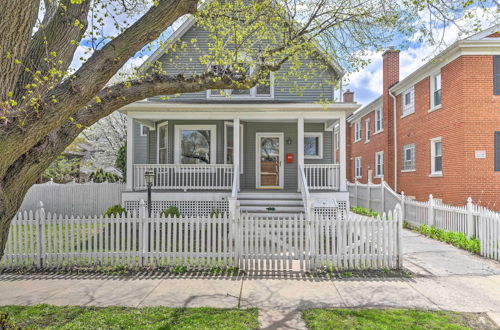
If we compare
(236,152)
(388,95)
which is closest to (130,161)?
(236,152)

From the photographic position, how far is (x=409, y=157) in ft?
54.0

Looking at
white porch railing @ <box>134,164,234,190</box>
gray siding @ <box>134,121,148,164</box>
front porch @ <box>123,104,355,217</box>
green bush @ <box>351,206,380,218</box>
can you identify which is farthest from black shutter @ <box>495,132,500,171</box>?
Answer: gray siding @ <box>134,121,148,164</box>

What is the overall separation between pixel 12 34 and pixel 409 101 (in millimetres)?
16860

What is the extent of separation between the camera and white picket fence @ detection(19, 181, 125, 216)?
593 inches

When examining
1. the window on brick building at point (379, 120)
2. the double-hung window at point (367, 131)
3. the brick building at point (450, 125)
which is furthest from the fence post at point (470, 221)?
the double-hung window at point (367, 131)

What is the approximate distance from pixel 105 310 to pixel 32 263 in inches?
123

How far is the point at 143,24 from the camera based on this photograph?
4.05 meters

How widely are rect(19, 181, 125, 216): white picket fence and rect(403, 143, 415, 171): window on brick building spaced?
45.5 feet

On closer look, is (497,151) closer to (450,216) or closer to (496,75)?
(496,75)

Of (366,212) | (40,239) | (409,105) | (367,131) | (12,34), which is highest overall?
(409,105)

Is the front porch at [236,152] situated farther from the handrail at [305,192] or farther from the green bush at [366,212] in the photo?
the green bush at [366,212]

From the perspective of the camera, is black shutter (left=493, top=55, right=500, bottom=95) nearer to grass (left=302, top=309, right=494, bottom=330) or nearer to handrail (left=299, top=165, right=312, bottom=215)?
handrail (left=299, top=165, right=312, bottom=215)

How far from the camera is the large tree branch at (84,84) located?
3217 millimetres

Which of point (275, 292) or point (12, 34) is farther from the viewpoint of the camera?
point (275, 292)
